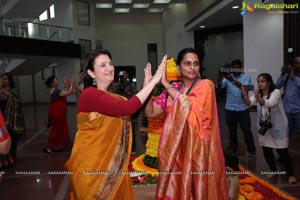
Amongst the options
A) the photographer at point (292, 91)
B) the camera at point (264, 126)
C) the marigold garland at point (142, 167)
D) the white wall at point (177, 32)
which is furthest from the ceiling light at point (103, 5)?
the camera at point (264, 126)

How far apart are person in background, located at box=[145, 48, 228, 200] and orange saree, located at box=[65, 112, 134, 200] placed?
0.34 metres

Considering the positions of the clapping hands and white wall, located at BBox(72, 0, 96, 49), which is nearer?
the clapping hands

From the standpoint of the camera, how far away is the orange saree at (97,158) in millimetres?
1775

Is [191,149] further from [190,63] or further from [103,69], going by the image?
[103,69]

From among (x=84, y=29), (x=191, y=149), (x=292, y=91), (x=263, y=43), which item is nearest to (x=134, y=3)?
(x=84, y=29)

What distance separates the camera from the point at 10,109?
504 centimetres

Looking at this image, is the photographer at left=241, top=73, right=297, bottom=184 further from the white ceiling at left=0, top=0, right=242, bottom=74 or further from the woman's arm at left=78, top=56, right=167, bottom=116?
the white ceiling at left=0, top=0, right=242, bottom=74

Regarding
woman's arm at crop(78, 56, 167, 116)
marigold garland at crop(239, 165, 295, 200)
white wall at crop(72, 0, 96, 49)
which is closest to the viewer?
woman's arm at crop(78, 56, 167, 116)

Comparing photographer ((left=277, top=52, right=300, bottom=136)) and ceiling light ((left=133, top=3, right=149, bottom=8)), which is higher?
ceiling light ((left=133, top=3, right=149, bottom=8))

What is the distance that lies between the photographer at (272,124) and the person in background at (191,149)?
1.94m

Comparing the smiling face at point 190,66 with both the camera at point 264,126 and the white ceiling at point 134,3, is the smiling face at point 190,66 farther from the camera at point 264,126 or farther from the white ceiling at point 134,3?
the white ceiling at point 134,3

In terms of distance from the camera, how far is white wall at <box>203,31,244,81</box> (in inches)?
616

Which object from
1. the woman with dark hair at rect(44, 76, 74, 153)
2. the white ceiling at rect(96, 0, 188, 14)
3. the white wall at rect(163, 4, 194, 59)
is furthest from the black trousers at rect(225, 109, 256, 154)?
the white ceiling at rect(96, 0, 188, 14)

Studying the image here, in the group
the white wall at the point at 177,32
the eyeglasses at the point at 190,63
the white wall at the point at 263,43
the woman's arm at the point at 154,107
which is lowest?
the woman's arm at the point at 154,107
